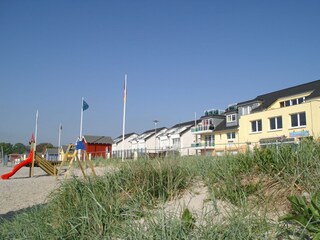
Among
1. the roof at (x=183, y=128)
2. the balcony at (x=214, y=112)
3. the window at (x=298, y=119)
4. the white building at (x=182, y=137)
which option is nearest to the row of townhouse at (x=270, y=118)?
the window at (x=298, y=119)

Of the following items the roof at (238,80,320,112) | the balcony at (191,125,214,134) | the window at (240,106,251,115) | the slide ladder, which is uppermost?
the roof at (238,80,320,112)

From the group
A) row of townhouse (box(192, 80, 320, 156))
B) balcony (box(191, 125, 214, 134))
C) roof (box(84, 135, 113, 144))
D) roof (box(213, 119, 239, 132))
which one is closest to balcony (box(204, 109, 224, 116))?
row of townhouse (box(192, 80, 320, 156))

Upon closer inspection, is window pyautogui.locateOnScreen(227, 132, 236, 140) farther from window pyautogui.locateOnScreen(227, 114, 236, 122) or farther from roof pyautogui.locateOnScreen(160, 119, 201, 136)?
roof pyautogui.locateOnScreen(160, 119, 201, 136)

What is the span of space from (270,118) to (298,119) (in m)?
4.15

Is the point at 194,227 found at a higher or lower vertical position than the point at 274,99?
lower

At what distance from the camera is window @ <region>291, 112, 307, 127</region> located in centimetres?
3058

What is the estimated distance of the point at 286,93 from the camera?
36.6 meters

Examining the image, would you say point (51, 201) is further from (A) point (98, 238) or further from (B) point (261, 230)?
(B) point (261, 230)

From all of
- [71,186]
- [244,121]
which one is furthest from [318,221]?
[244,121]

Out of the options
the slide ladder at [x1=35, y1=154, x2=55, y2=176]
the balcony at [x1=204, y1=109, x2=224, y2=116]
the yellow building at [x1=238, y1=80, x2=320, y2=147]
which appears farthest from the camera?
the balcony at [x1=204, y1=109, x2=224, y2=116]

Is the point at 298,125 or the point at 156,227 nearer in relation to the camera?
the point at 156,227

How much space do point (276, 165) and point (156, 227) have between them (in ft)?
7.04

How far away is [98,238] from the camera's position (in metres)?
3.17

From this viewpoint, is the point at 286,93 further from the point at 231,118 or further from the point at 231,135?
the point at 231,135
